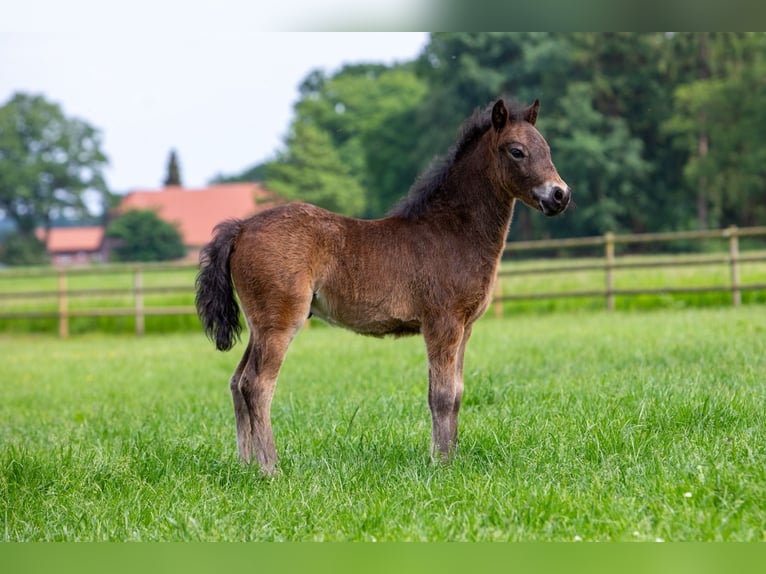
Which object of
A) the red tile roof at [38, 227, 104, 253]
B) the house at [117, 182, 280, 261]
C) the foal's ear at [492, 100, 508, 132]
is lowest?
the foal's ear at [492, 100, 508, 132]

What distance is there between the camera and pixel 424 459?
4.31 m

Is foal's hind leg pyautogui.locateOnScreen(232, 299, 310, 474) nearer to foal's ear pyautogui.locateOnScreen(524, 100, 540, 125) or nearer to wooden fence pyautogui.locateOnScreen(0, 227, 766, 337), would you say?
foal's ear pyautogui.locateOnScreen(524, 100, 540, 125)

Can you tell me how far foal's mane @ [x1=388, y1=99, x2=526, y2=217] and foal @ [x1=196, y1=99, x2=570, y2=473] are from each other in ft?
0.04

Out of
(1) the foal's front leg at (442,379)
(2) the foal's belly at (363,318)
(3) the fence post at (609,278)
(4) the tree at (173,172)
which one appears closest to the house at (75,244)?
(4) the tree at (173,172)

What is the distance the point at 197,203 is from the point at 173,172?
78.0 ft

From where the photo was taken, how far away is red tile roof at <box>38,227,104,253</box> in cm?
5112

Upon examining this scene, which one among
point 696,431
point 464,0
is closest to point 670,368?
point 696,431

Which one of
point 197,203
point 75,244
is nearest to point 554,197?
point 197,203

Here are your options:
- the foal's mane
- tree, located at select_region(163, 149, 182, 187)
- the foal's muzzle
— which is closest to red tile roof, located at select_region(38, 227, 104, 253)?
tree, located at select_region(163, 149, 182, 187)

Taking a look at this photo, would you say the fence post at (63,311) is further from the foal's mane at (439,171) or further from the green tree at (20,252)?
the green tree at (20,252)

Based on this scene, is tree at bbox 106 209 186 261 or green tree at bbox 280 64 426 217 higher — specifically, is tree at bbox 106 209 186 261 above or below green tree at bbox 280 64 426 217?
below

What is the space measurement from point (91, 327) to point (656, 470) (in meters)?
17.5

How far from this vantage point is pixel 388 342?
11.3m

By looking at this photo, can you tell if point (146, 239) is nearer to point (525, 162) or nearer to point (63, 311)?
point (63, 311)
